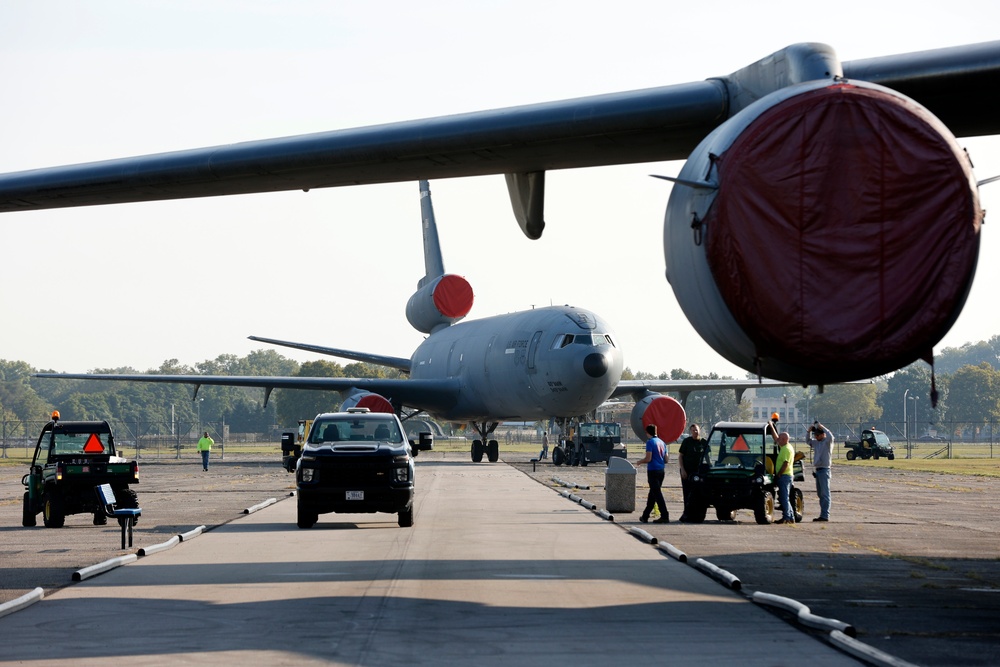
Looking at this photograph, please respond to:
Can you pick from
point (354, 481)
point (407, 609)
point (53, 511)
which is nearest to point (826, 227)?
point (407, 609)

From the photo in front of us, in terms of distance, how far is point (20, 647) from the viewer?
→ 33.2ft

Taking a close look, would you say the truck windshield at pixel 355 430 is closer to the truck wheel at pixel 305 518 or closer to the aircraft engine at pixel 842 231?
the truck wheel at pixel 305 518

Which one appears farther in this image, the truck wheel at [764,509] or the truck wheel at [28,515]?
the truck wheel at [764,509]

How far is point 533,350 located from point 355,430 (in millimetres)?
17920

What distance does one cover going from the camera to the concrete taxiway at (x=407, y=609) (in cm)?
995

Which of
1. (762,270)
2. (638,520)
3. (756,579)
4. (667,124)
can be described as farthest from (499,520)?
(762,270)

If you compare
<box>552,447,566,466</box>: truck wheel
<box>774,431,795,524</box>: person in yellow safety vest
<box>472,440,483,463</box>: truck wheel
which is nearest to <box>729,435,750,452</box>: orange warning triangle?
<box>774,431,795,524</box>: person in yellow safety vest

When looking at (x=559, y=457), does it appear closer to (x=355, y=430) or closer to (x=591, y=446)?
(x=591, y=446)

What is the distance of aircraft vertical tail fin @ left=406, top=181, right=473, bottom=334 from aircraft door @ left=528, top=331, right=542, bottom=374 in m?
13.8

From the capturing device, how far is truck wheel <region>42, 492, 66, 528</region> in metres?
21.6

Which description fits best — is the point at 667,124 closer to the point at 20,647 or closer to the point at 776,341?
the point at 776,341

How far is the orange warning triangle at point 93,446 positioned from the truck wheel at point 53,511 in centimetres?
90

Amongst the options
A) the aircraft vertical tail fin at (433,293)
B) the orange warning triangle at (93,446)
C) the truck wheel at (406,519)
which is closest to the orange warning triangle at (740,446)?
the truck wheel at (406,519)

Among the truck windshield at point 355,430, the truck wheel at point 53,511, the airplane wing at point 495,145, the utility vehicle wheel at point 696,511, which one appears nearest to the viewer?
the airplane wing at point 495,145
